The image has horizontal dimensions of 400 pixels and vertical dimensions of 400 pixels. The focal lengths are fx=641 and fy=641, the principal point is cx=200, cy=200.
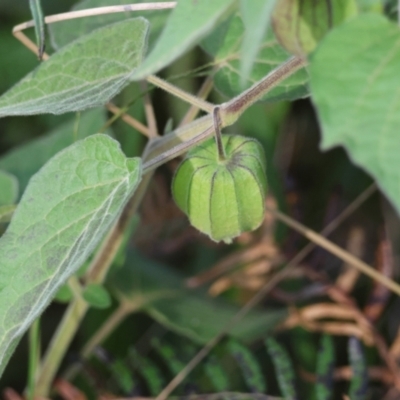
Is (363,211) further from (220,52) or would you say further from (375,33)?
(375,33)

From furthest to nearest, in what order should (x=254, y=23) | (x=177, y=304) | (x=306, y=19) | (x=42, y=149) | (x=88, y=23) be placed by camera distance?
(x=177, y=304) → (x=42, y=149) → (x=88, y=23) → (x=306, y=19) → (x=254, y=23)

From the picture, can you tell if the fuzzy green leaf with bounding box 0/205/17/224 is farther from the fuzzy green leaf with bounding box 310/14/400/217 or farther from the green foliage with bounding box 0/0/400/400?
the fuzzy green leaf with bounding box 310/14/400/217

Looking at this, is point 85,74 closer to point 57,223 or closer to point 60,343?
Result: point 57,223

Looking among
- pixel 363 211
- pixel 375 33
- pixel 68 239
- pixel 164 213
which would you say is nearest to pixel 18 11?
pixel 164 213

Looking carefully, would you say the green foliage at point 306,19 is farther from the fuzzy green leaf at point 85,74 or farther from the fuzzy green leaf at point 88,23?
the fuzzy green leaf at point 88,23

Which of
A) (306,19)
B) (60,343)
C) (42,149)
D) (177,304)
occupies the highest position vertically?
(306,19)

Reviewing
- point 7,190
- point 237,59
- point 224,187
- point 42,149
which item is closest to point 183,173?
point 224,187

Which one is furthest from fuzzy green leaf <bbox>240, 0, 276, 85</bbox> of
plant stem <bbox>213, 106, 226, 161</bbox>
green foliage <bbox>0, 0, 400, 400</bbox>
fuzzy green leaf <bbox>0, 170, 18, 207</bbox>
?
fuzzy green leaf <bbox>0, 170, 18, 207</bbox>
